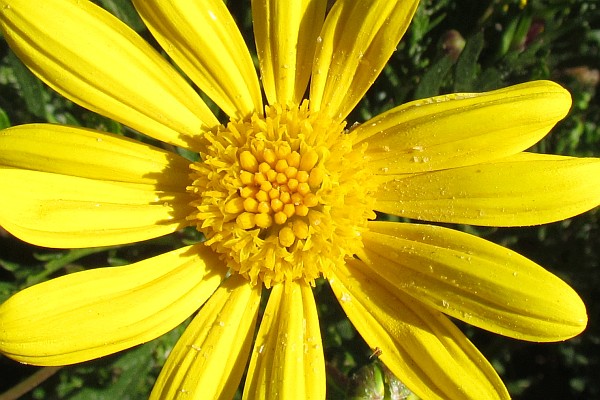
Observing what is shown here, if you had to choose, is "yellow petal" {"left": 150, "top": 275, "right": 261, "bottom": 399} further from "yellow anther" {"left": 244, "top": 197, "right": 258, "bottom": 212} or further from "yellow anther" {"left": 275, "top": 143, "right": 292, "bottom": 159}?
"yellow anther" {"left": 275, "top": 143, "right": 292, "bottom": 159}

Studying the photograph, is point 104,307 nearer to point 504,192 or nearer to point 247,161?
point 247,161

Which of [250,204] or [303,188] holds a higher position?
[303,188]

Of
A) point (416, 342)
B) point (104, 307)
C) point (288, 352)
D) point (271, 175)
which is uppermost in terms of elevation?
point (271, 175)

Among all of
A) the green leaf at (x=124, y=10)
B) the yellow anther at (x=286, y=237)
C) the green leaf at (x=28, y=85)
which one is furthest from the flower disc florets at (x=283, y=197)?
the green leaf at (x=28, y=85)

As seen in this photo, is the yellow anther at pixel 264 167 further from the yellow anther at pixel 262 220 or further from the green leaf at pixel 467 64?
the green leaf at pixel 467 64

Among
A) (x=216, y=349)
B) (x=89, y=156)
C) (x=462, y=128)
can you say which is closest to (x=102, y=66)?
(x=89, y=156)

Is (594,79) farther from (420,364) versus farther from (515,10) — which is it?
(420,364)

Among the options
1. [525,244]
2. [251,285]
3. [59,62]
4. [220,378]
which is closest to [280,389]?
[220,378]
